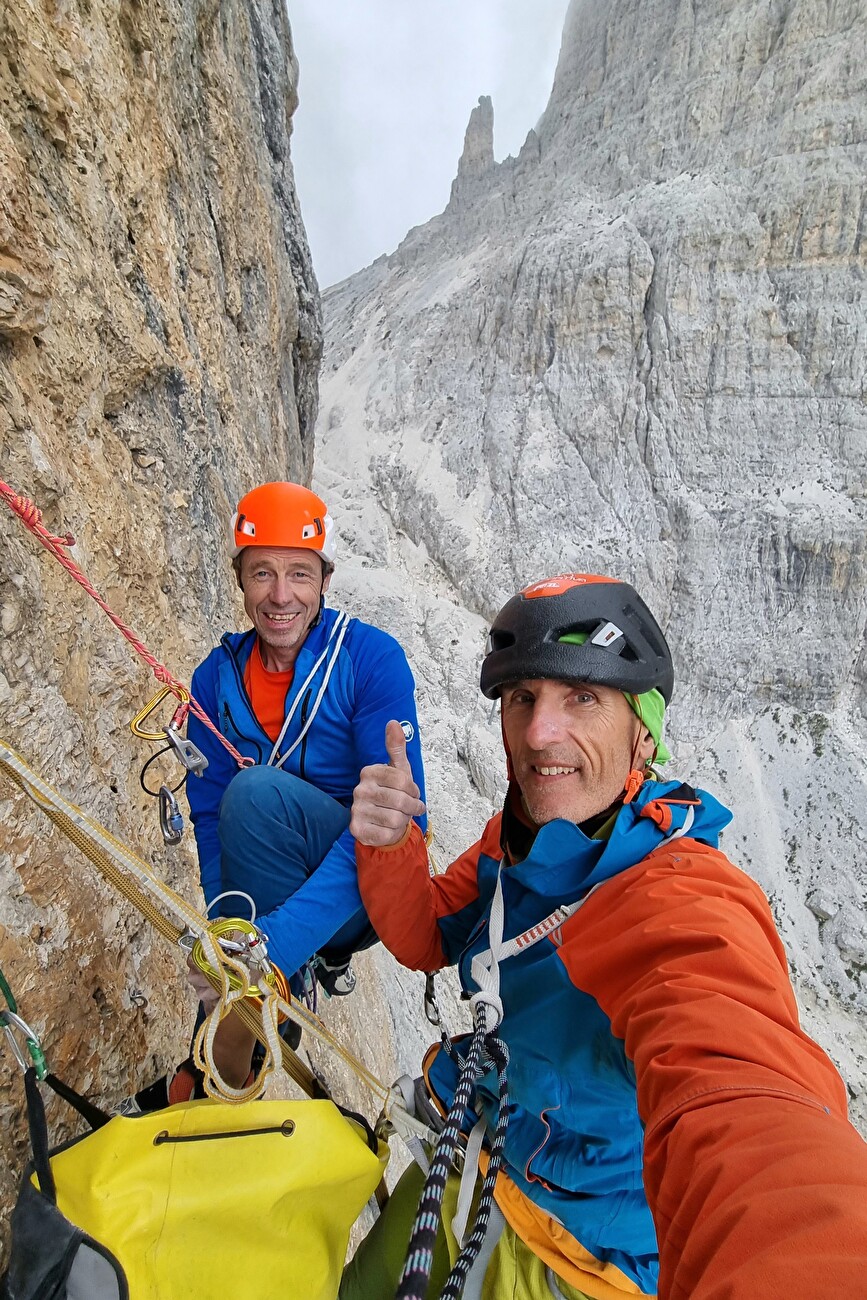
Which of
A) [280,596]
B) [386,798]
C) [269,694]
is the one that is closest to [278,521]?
[280,596]

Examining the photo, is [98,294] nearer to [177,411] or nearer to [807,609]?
[177,411]

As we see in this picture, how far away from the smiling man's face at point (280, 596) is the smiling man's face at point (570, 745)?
1150mm

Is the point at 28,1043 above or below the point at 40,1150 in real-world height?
above

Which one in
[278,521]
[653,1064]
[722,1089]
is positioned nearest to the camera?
[722,1089]

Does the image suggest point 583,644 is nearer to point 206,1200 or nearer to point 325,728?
point 325,728

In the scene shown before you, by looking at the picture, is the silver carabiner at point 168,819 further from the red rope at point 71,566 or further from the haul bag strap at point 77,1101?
the haul bag strap at point 77,1101

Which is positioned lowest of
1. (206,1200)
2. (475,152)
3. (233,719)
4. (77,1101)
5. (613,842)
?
(206,1200)

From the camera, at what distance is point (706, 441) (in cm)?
2905

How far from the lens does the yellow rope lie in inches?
65.6

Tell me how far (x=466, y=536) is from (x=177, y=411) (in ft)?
80.2

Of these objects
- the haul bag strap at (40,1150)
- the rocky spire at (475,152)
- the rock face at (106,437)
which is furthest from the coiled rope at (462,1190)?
the rocky spire at (475,152)

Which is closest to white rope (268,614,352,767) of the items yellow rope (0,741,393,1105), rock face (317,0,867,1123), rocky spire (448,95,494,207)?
yellow rope (0,741,393,1105)

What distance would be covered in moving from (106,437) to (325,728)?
309 cm

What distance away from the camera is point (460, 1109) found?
1.45m
